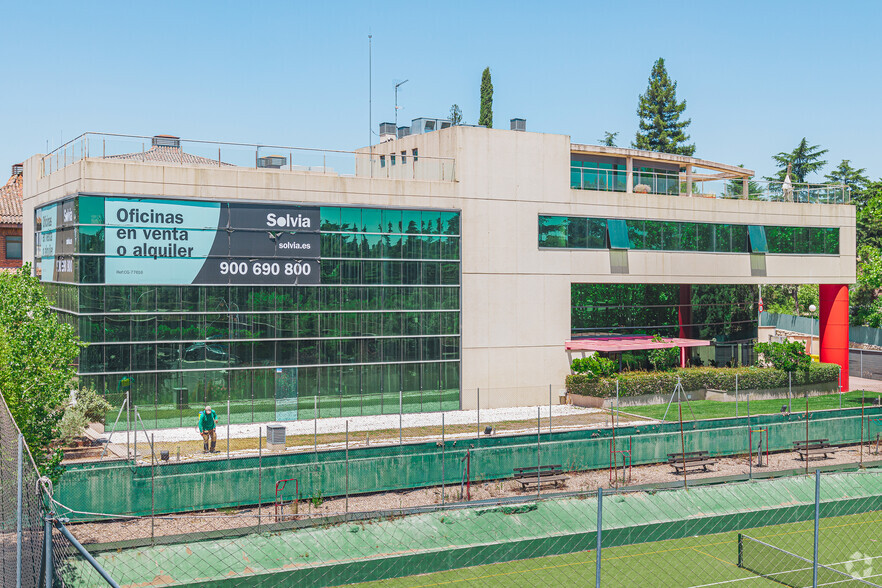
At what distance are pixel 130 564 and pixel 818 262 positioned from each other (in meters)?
46.9

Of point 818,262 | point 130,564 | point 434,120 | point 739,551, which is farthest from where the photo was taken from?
point 818,262

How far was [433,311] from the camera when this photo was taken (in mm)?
42562

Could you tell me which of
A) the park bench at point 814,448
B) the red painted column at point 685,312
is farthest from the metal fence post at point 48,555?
the red painted column at point 685,312

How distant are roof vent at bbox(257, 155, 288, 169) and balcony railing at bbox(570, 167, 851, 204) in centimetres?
1507

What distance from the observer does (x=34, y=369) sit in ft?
63.3

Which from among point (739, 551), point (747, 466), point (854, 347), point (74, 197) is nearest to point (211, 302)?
point (74, 197)

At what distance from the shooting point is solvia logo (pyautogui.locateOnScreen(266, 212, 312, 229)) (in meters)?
39.0

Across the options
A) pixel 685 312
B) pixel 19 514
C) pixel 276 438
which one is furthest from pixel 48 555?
pixel 685 312

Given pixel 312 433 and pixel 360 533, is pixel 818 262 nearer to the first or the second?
pixel 312 433

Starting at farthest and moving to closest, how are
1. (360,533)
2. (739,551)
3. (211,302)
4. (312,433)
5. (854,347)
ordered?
(854,347) < (211,302) < (312,433) < (739,551) < (360,533)

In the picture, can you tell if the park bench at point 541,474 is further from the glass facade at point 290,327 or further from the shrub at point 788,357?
the shrub at point 788,357

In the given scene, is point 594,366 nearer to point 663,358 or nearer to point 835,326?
point 663,358

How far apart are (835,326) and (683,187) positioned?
44.2ft

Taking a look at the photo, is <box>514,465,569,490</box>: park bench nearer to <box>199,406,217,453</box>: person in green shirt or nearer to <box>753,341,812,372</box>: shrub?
<box>199,406,217,453</box>: person in green shirt
